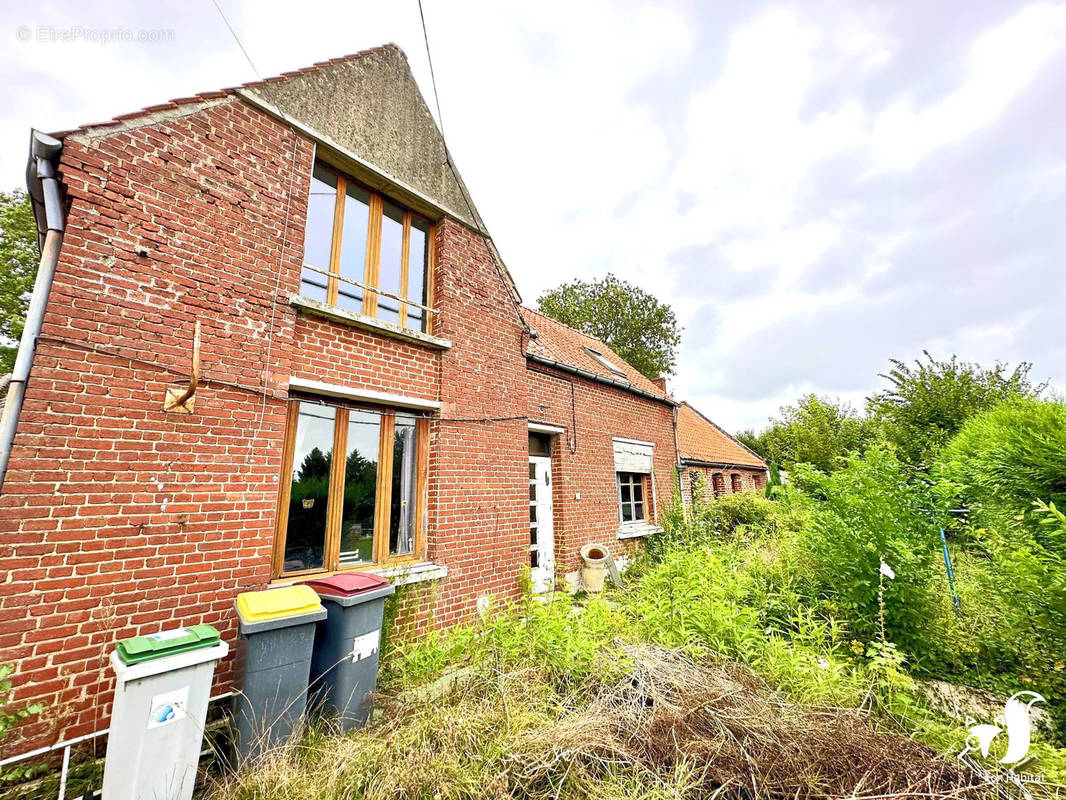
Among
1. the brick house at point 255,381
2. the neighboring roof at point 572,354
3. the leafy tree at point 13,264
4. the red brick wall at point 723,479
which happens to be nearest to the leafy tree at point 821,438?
the red brick wall at point 723,479

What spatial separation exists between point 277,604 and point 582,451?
6078 millimetres

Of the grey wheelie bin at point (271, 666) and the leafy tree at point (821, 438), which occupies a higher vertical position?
the leafy tree at point (821, 438)

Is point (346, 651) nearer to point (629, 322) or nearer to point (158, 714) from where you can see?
point (158, 714)

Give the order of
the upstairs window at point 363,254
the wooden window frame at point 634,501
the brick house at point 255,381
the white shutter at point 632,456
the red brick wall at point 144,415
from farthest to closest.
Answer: the white shutter at point 632,456
the wooden window frame at point 634,501
the upstairs window at point 363,254
the brick house at point 255,381
the red brick wall at point 144,415

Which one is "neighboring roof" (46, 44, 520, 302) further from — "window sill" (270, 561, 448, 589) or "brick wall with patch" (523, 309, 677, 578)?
"window sill" (270, 561, 448, 589)

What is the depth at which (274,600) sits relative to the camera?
332 cm

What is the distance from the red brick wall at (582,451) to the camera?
785cm

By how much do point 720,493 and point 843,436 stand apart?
9.10 meters

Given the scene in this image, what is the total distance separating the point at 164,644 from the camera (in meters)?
2.70

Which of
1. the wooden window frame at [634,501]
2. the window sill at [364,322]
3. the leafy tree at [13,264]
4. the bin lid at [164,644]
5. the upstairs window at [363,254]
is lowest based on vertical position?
the bin lid at [164,644]

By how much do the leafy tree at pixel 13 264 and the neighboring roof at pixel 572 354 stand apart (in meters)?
20.1

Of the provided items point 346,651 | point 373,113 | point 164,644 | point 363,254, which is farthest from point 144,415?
point 373,113

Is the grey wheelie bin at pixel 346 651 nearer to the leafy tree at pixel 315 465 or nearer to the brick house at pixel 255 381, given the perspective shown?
the brick house at pixel 255 381

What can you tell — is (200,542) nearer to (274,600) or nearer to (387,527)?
(274,600)
